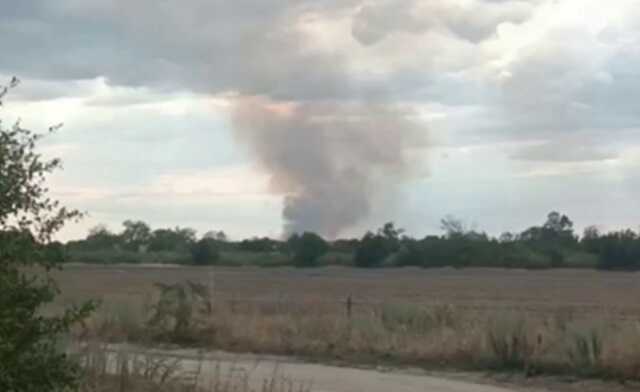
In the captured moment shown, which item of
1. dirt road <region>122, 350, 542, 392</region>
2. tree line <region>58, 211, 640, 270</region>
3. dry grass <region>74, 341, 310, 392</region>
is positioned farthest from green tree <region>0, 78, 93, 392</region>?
tree line <region>58, 211, 640, 270</region>

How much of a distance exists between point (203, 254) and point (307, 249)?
1295cm

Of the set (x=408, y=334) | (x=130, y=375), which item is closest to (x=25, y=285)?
(x=130, y=375)

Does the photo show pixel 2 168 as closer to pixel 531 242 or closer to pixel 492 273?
pixel 492 273

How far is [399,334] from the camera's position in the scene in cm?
3619

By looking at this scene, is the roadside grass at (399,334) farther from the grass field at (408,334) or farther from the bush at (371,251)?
the bush at (371,251)

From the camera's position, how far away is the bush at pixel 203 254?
491 feet

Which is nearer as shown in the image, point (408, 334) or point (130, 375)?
point (130, 375)

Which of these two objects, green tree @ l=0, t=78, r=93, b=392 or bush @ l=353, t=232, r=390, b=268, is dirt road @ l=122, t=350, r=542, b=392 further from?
bush @ l=353, t=232, r=390, b=268

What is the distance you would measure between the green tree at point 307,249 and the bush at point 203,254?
30.2ft

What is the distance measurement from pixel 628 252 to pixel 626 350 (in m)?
117

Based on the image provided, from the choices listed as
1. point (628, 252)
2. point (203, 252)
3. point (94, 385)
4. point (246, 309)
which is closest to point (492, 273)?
point (628, 252)

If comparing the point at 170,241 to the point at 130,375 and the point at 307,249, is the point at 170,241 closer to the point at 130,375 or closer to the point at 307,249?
the point at 307,249

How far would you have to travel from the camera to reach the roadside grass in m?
30.7

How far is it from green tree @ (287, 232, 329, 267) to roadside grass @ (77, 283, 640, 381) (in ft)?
364
